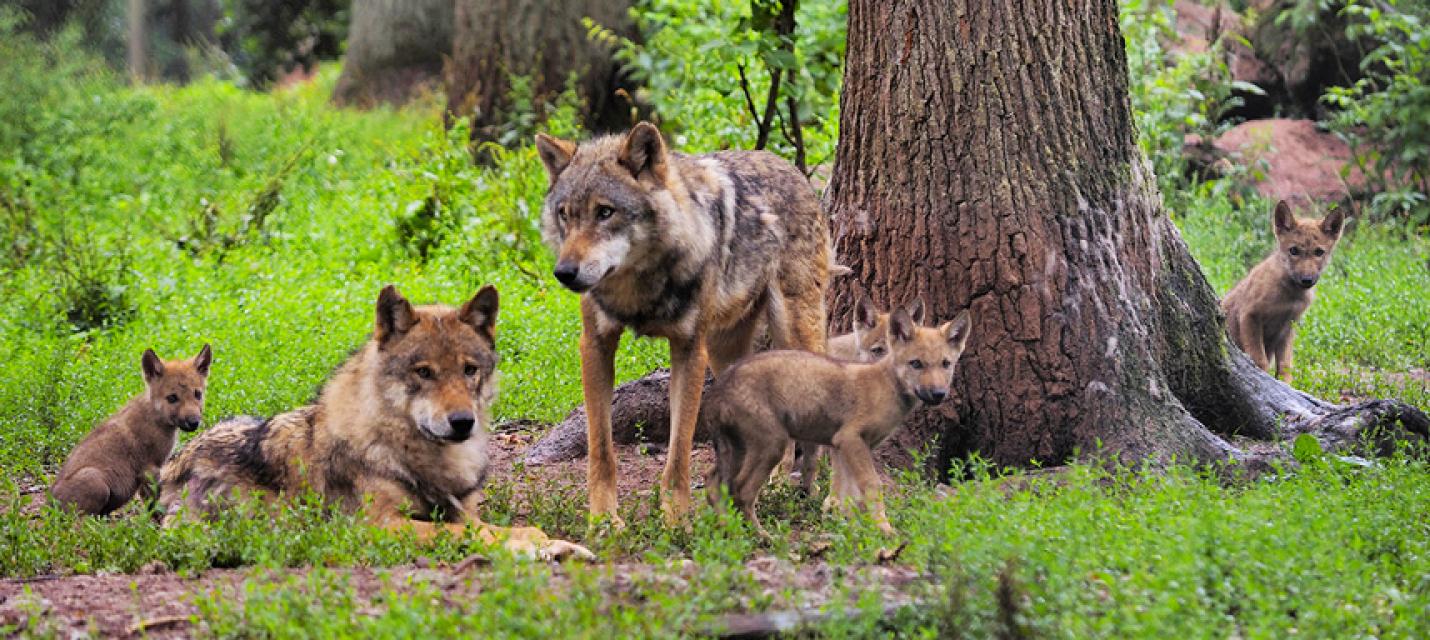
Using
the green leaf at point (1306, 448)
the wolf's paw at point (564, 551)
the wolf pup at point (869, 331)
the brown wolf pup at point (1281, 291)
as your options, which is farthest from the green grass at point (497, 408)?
the wolf pup at point (869, 331)

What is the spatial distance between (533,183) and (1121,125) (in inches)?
283

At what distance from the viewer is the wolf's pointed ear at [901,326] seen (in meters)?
6.45

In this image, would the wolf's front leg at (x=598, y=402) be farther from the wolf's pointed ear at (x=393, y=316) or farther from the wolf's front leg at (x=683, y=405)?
the wolf's pointed ear at (x=393, y=316)

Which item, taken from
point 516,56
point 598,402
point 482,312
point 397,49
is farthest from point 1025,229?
point 397,49

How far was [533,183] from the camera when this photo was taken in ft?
44.3

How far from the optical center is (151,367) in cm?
757

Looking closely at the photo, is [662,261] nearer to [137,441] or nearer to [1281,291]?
[137,441]

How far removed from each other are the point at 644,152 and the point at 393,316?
138cm

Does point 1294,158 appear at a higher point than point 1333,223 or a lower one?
lower

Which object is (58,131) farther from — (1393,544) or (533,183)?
(1393,544)

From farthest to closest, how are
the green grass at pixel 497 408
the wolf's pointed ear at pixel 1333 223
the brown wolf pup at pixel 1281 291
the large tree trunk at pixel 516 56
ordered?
1. the large tree trunk at pixel 516 56
2. the wolf's pointed ear at pixel 1333 223
3. the brown wolf pup at pixel 1281 291
4. the green grass at pixel 497 408

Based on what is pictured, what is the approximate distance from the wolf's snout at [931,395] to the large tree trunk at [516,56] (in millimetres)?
10445

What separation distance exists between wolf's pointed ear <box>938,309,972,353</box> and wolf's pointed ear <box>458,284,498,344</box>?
79.3 inches

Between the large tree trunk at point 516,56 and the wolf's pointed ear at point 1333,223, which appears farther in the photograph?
the large tree trunk at point 516,56
